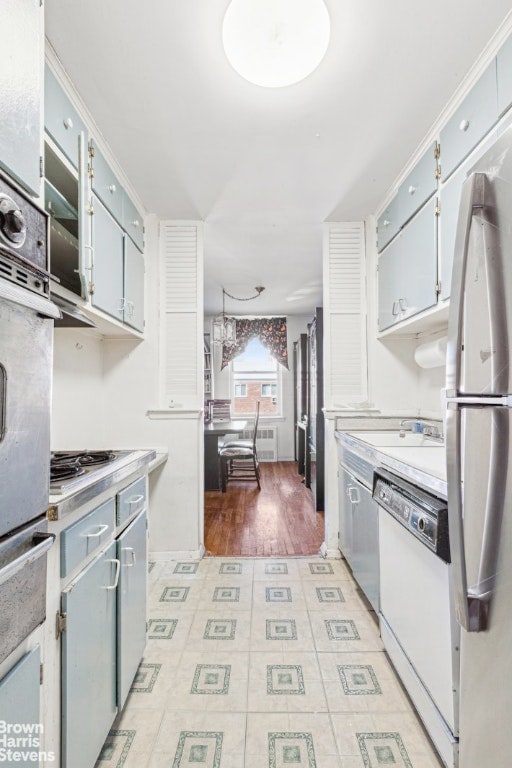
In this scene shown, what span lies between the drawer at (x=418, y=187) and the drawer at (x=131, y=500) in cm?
194

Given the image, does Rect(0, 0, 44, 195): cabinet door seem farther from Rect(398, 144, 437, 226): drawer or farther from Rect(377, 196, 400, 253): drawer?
Rect(377, 196, 400, 253): drawer

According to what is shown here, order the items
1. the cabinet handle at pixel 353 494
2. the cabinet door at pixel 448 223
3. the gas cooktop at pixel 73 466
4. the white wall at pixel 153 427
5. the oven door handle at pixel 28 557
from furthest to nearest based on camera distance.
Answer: the white wall at pixel 153 427, the cabinet handle at pixel 353 494, the cabinet door at pixel 448 223, the gas cooktop at pixel 73 466, the oven door handle at pixel 28 557

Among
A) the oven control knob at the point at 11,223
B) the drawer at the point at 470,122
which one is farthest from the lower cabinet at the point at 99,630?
the drawer at the point at 470,122

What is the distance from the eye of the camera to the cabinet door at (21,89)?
2.31 ft

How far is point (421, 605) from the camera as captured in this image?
126 centimetres

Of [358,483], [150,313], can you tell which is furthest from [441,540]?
[150,313]

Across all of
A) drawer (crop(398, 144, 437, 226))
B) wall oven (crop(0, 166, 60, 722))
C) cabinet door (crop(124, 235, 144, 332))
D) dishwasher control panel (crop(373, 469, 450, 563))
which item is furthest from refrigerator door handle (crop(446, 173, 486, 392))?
cabinet door (crop(124, 235, 144, 332))

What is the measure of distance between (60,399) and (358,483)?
1735mm

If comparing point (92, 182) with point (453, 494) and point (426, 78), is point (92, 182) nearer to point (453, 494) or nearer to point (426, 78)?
point (426, 78)

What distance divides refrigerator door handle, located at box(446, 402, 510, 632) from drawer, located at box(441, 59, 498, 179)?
1.28 m

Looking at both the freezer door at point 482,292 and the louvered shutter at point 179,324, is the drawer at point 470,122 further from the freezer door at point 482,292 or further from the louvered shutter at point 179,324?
the louvered shutter at point 179,324

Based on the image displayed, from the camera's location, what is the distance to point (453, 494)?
2.61 feet

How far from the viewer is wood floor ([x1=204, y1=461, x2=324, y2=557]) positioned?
2.83 meters

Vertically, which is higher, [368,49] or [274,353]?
[368,49]
